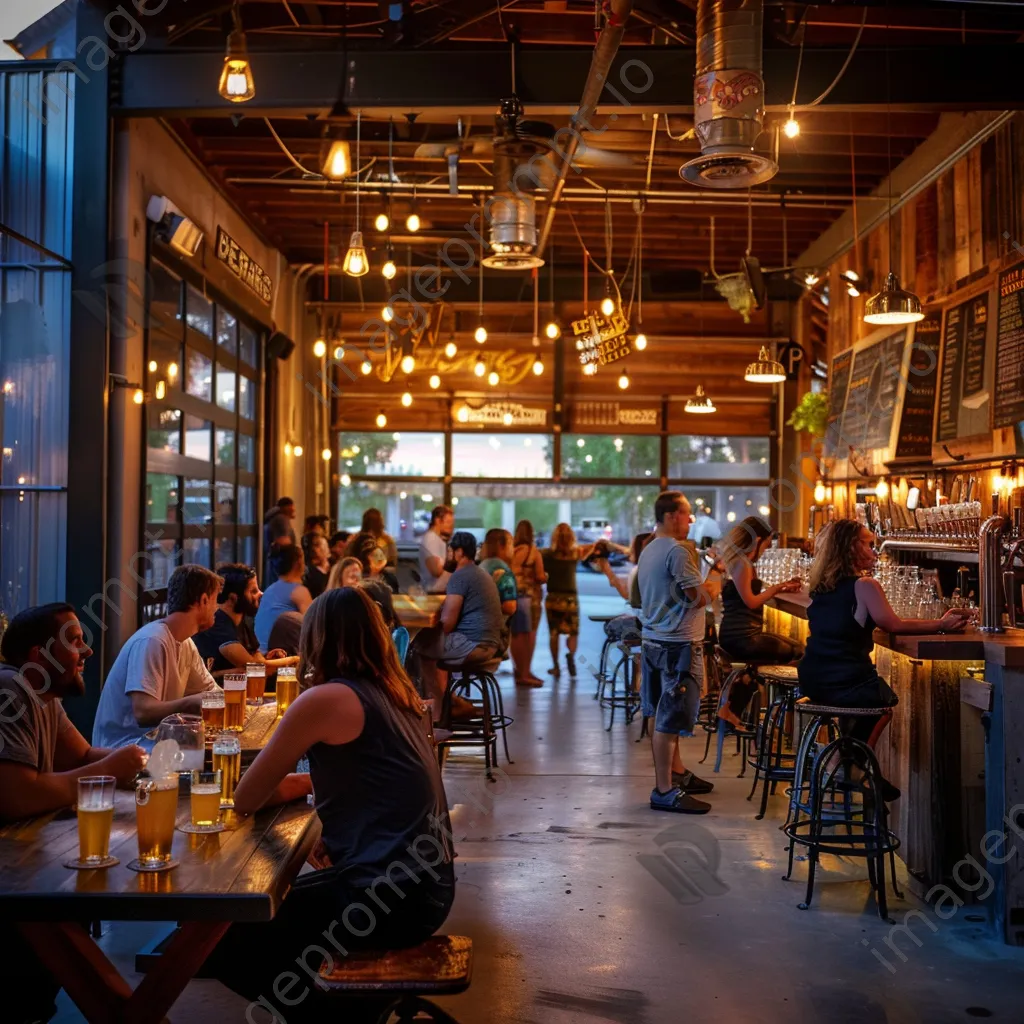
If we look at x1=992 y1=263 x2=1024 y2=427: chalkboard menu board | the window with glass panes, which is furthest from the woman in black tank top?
x1=992 y1=263 x2=1024 y2=427: chalkboard menu board

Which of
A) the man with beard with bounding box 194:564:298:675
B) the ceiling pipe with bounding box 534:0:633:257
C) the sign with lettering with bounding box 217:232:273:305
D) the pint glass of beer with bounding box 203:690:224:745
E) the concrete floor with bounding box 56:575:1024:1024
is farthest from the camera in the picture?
the sign with lettering with bounding box 217:232:273:305

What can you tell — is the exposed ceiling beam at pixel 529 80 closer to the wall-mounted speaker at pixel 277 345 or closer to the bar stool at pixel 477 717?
the bar stool at pixel 477 717

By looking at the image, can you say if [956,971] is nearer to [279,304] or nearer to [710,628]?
[710,628]

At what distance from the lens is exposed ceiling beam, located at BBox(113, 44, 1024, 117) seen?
6484 millimetres

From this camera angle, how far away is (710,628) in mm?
8648

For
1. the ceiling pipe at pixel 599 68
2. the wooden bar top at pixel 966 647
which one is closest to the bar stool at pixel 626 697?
the ceiling pipe at pixel 599 68

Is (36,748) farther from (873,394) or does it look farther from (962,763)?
(873,394)

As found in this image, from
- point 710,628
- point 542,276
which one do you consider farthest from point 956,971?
point 542,276

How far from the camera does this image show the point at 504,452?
14609 millimetres

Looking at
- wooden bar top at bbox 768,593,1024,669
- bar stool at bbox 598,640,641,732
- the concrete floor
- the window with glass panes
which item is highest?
the window with glass panes

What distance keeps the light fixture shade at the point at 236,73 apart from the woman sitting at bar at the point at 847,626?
3423 mm

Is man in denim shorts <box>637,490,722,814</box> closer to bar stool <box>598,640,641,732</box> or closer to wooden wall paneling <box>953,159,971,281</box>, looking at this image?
bar stool <box>598,640,641,732</box>

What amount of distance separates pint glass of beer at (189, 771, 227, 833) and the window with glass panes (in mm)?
4938

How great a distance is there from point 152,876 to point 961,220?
7404 millimetres
